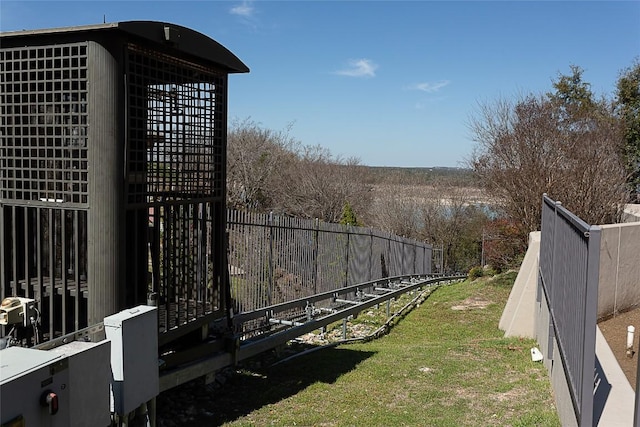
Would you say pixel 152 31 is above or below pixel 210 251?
above

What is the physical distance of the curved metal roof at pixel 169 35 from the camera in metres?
4.71

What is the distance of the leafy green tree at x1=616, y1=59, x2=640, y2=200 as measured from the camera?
1934cm

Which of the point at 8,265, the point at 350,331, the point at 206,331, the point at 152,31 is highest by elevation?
the point at 152,31

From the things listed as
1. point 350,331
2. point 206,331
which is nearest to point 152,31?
point 206,331

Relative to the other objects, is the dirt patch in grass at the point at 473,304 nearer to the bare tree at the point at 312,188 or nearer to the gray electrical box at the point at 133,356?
the gray electrical box at the point at 133,356

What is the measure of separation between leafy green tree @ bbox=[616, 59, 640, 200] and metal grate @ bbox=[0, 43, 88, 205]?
56.5ft

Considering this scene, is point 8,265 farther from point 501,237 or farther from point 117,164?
point 501,237

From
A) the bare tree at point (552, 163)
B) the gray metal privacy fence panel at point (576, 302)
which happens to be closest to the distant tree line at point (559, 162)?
the bare tree at point (552, 163)

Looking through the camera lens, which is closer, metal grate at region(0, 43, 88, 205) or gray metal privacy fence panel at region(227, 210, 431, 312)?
metal grate at region(0, 43, 88, 205)

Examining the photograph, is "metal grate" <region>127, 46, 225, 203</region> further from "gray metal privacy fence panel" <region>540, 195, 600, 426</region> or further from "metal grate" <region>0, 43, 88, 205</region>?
"gray metal privacy fence panel" <region>540, 195, 600, 426</region>

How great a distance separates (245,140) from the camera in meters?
29.0

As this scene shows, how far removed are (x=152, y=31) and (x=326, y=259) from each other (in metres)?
7.70

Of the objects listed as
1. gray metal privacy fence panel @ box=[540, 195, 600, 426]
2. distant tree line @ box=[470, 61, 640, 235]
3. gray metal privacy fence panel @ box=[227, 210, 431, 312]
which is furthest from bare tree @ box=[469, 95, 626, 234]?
gray metal privacy fence panel @ box=[540, 195, 600, 426]

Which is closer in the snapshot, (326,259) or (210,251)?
(210,251)
